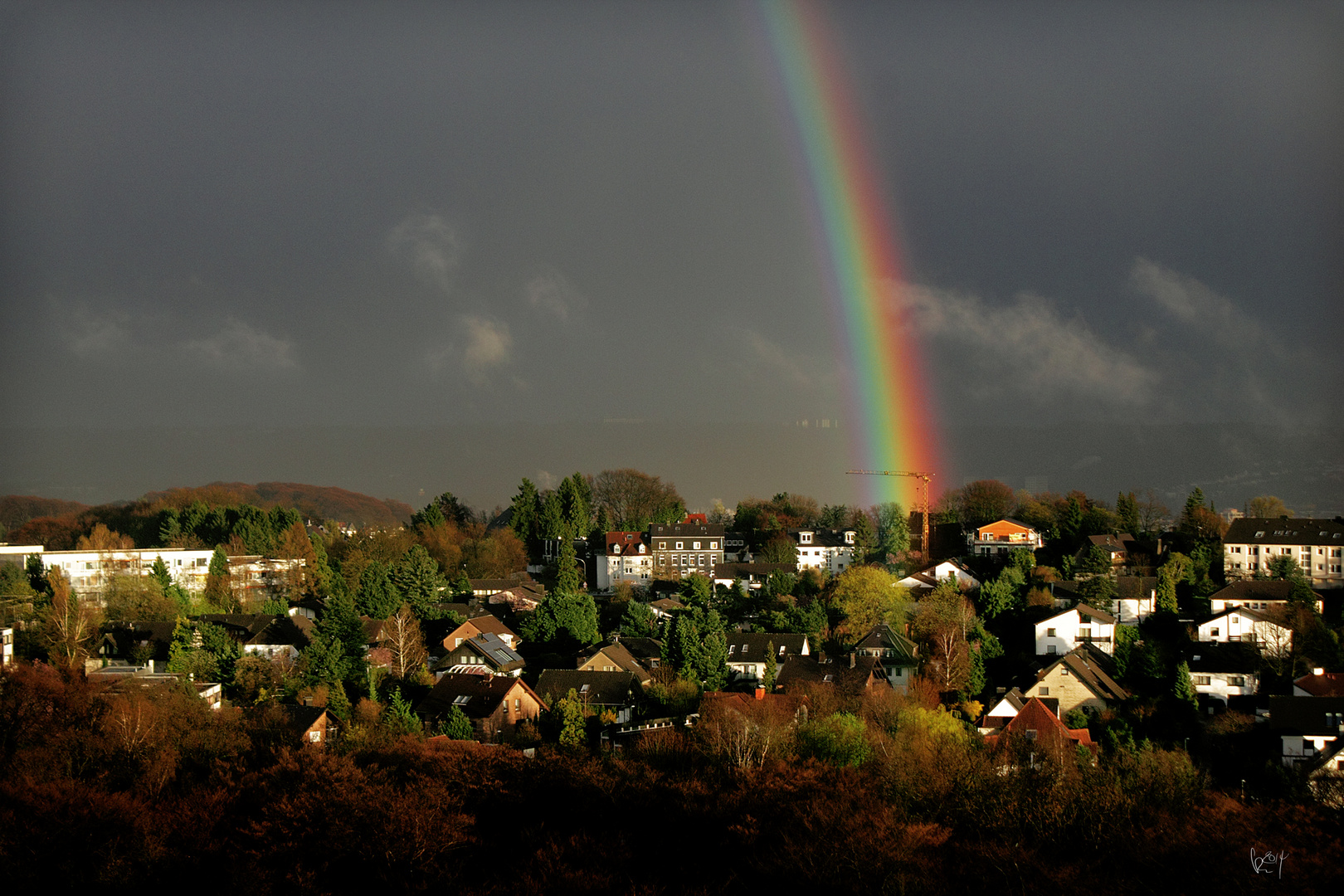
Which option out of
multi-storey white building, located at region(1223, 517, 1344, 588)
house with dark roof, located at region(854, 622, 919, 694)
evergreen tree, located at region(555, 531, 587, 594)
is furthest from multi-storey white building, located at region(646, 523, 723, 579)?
multi-storey white building, located at region(1223, 517, 1344, 588)

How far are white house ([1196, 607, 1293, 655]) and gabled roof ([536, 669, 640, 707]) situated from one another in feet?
37.3

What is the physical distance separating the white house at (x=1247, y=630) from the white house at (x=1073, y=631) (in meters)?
1.94

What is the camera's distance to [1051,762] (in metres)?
12.9

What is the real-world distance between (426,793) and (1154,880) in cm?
698

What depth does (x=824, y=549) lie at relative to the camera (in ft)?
107

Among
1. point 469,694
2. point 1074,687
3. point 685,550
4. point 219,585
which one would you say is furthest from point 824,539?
point 469,694

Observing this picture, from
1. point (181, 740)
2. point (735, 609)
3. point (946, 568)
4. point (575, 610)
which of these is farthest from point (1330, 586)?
point (181, 740)

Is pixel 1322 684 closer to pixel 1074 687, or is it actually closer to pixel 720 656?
pixel 1074 687

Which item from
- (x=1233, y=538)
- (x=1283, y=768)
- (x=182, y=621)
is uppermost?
(x=1233, y=538)

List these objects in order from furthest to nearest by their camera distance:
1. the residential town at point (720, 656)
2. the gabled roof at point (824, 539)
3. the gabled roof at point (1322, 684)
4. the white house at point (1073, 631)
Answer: the gabled roof at point (824, 539) → the white house at point (1073, 631) → the gabled roof at point (1322, 684) → the residential town at point (720, 656)

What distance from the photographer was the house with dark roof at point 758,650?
19.6 m

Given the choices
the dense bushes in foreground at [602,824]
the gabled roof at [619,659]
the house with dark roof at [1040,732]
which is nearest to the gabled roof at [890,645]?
the house with dark roof at [1040,732]

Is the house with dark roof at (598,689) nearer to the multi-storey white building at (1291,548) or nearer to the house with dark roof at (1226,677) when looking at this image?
the house with dark roof at (1226,677)

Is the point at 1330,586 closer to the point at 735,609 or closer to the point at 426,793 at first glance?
the point at 735,609
